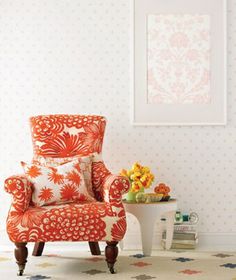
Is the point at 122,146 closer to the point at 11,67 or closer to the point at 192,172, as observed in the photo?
the point at 192,172

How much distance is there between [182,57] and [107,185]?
1359 millimetres

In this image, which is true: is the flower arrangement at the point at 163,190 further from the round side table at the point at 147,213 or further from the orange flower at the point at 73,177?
the orange flower at the point at 73,177

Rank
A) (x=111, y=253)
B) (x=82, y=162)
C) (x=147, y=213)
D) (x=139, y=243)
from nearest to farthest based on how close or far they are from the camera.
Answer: (x=111, y=253)
(x=82, y=162)
(x=147, y=213)
(x=139, y=243)

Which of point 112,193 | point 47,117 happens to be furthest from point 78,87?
point 112,193

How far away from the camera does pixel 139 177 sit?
4035 millimetres

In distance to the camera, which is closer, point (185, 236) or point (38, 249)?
point (38, 249)

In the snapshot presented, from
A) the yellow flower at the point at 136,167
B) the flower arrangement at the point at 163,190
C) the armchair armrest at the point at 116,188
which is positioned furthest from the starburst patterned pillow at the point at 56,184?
the flower arrangement at the point at 163,190

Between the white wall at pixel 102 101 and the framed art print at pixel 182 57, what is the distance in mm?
89

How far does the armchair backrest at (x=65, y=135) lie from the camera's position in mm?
3934

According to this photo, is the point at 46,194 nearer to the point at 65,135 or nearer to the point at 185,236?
the point at 65,135

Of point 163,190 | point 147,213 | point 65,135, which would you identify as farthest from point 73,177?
point 163,190

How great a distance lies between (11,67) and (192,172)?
5.29 feet

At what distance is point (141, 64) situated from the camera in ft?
14.3

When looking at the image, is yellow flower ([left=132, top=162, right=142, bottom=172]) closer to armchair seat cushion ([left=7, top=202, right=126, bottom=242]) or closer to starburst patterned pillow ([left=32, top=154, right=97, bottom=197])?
starburst patterned pillow ([left=32, top=154, right=97, bottom=197])
